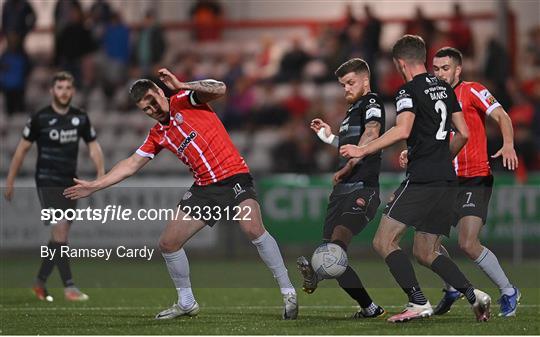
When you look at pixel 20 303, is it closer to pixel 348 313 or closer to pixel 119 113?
pixel 348 313

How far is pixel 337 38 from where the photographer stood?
21844 mm

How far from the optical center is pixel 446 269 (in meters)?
10.2

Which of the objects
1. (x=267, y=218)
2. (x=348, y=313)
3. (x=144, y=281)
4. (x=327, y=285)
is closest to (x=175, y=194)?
(x=267, y=218)

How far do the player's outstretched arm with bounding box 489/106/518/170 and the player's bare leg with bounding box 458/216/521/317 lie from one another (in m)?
0.69

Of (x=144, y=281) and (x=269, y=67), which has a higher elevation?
(x=269, y=67)

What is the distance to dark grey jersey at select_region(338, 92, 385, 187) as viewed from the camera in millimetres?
10680

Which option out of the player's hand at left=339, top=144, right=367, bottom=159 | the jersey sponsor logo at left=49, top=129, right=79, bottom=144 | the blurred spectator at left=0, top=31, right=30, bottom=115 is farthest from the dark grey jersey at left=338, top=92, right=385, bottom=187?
the blurred spectator at left=0, top=31, right=30, bottom=115

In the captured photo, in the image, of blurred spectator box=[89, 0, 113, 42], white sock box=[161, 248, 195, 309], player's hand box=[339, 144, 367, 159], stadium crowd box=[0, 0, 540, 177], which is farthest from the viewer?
blurred spectator box=[89, 0, 113, 42]

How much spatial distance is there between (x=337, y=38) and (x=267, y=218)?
4282 mm

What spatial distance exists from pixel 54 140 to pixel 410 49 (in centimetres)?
503

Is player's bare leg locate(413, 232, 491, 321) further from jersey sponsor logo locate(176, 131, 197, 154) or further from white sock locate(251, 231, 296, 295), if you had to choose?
jersey sponsor logo locate(176, 131, 197, 154)

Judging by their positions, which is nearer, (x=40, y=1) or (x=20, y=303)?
(x=20, y=303)

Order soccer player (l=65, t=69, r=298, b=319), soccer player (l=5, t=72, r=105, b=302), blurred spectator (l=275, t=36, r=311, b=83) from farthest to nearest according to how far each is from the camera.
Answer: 1. blurred spectator (l=275, t=36, r=311, b=83)
2. soccer player (l=5, t=72, r=105, b=302)
3. soccer player (l=65, t=69, r=298, b=319)

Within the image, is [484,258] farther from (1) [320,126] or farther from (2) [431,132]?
(1) [320,126]
